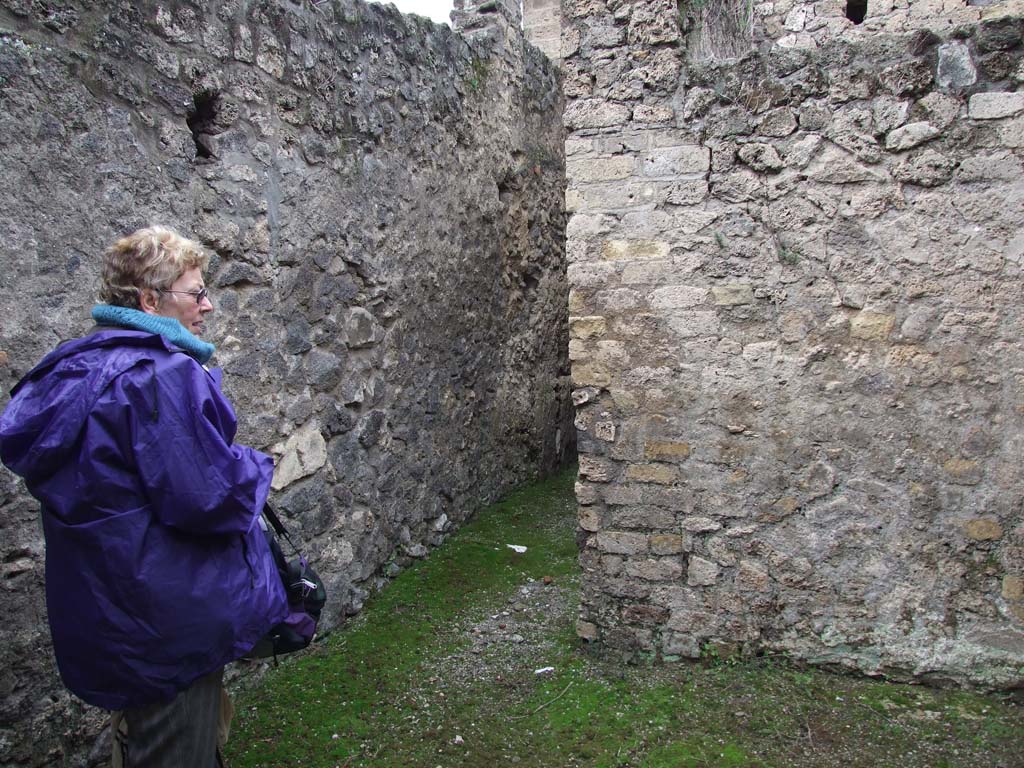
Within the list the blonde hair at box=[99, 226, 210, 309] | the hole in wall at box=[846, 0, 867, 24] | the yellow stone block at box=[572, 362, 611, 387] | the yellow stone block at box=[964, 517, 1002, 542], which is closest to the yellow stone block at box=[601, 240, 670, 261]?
the yellow stone block at box=[572, 362, 611, 387]

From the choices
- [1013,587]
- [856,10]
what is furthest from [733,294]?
[856,10]

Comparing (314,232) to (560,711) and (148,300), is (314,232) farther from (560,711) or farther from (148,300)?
(560,711)

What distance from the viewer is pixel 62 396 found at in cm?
185

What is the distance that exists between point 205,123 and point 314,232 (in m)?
0.67

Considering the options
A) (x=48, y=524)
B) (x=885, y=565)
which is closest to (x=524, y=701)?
(x=885, y=565)

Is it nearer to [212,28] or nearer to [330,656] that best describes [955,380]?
[330,656]

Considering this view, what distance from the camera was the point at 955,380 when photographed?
121 inches

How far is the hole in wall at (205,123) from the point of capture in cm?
323

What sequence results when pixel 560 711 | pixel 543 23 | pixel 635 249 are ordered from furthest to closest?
pixel 543 23 → pixel 635 249 → pixel 560 711

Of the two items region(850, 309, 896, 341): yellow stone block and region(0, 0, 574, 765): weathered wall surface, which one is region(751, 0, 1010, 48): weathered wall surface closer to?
region(0, 0, 574, 765): weathered wall surface

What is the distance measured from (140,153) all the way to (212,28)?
0.65 metres

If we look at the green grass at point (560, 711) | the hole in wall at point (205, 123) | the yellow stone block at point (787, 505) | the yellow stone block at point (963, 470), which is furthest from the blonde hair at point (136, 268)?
the yellow stone block at point (963, 470)

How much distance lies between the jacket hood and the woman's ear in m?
0.13

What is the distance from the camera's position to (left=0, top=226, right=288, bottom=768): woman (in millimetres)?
1822
